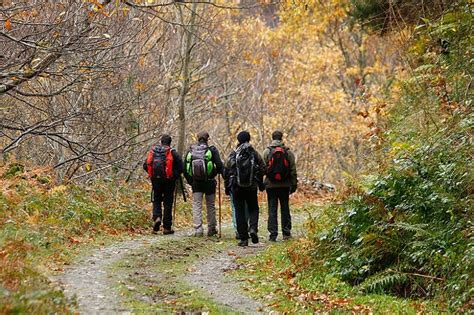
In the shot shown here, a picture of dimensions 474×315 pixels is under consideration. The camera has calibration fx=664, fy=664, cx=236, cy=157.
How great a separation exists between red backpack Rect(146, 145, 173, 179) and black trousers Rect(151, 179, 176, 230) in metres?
0.25

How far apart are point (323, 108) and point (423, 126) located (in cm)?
2168

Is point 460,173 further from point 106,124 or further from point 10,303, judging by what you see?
point 106,124

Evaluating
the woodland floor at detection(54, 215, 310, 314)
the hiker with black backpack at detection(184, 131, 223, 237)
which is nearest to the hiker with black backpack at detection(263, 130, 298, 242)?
the woodland floor at detection(54, 215, 310, 314)

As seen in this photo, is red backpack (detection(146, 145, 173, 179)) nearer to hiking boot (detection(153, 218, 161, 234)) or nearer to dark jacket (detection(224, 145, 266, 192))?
hiking boot (detection(153, 218, 161, 234))

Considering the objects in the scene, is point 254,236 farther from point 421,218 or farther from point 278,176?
point 421,218

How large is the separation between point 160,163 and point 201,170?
3.17 feet

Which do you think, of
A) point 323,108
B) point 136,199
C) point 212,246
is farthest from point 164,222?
point 323,108

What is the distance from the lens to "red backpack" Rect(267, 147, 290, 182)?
1415 cm

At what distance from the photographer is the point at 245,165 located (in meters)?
13.8

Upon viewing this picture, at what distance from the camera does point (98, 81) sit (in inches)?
732

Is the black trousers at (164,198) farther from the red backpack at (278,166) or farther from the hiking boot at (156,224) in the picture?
the red backpack at (278,166)

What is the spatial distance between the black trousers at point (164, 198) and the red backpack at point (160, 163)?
0.25m

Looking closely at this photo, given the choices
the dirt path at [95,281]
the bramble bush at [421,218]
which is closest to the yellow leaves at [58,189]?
the dirt path at [95,281]

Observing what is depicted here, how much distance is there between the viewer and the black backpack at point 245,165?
13.7 metres
